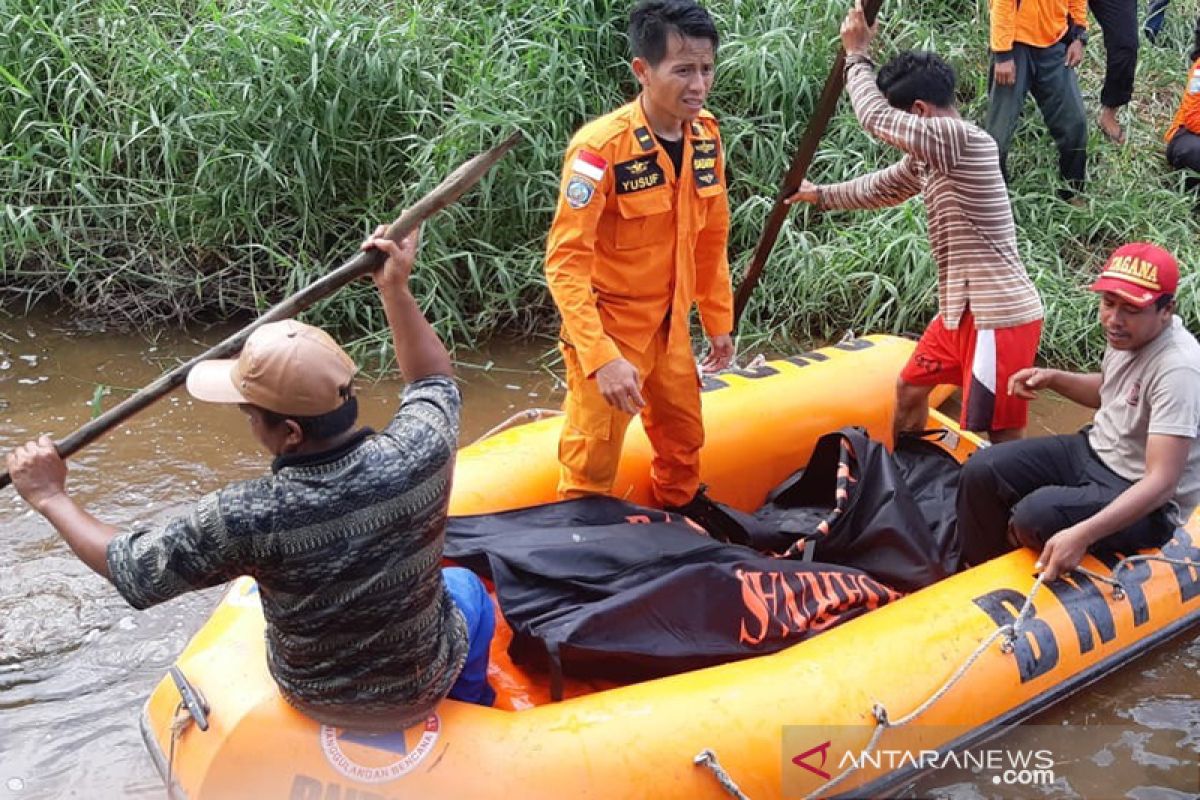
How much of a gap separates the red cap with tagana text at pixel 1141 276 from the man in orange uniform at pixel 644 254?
104 cm

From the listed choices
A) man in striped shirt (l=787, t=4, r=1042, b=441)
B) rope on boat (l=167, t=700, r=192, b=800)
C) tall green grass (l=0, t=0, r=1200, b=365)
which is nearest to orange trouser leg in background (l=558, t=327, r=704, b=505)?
man in striped shirt (l=787, t=4, r=1042, b=441)

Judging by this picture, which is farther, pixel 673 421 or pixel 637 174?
pixel 673 421

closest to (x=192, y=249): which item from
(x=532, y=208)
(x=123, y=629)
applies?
(x=532, y=208)

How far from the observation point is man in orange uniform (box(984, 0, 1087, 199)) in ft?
18.4

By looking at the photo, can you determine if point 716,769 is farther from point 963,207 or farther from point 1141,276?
point 963,207

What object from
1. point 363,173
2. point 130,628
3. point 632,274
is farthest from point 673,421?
point 363,173

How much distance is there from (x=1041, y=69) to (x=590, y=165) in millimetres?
3432

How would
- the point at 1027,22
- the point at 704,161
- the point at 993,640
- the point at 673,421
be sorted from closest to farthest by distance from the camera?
the point at 993,640 < the point at 704,161 < the point at 673,421 < the point at 1027,22

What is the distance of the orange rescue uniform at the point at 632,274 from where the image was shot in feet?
10.5

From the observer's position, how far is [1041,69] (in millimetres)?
5785

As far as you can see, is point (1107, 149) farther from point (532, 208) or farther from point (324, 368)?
point (324, 368)

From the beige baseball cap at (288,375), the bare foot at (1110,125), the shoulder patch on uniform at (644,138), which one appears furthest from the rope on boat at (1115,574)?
the bare foot at (1110,125)

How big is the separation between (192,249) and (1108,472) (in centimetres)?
417

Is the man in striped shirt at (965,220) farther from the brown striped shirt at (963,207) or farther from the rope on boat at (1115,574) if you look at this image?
the rope on boat at (1115,574)
